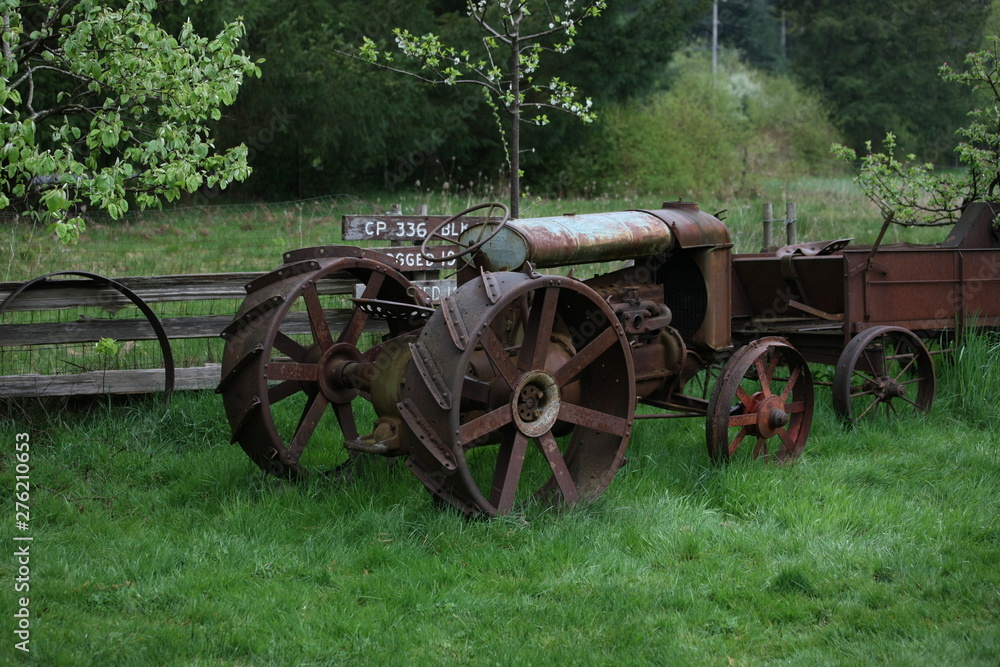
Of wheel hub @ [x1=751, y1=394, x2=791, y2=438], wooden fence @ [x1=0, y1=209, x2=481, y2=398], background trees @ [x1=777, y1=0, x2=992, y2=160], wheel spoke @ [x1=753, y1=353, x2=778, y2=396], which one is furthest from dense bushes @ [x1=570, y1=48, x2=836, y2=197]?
wheel hub @ [x1=751, y1=394, x2=791, y2=438]

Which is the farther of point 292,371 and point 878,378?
point 878,378

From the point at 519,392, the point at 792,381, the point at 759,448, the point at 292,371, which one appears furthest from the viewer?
the point at 792,381

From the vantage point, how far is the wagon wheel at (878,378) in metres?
6.43

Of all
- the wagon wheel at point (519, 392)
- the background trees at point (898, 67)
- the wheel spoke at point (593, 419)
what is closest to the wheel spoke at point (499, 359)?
the wagon wheel at point (519, 392)

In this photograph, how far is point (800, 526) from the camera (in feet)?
16.1

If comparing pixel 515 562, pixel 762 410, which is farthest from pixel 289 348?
pixel 762 410

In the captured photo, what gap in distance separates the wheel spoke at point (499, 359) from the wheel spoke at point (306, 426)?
1340 millimetres

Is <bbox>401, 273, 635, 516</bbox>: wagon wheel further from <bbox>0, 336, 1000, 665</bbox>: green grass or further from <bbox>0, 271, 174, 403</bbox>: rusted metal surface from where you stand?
<bbox>0, 271, 174, 403</bbox>: rusted metal surface

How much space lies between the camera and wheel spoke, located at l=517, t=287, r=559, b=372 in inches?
189

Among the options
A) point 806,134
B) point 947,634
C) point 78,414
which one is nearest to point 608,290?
point 947,634

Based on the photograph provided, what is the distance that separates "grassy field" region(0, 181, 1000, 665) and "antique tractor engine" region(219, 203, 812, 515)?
30 centimetres

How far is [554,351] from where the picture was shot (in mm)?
5215

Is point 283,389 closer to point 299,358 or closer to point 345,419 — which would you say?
point 299,358

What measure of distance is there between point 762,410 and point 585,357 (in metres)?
1.46
